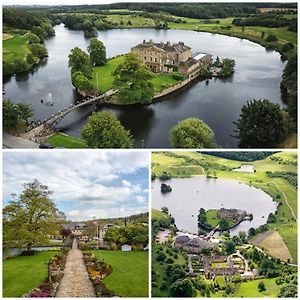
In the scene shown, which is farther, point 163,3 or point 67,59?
point 67,59

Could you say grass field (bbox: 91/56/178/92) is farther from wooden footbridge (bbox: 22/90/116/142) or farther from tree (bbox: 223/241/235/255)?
tree (bbox: 223/241/235/255)

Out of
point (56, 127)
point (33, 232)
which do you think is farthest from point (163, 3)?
point (33, 232)

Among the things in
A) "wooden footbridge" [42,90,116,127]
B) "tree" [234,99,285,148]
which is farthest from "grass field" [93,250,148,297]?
"wooden footbridge" [42,90,116,127]

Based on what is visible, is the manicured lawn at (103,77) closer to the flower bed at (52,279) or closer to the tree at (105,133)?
the tree at (105,133)

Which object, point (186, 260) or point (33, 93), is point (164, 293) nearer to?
point (186, 260)

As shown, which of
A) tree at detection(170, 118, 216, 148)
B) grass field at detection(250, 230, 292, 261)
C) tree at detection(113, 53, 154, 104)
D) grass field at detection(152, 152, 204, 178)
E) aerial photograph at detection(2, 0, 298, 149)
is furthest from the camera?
tree at detection(113, 53, 154, 104)

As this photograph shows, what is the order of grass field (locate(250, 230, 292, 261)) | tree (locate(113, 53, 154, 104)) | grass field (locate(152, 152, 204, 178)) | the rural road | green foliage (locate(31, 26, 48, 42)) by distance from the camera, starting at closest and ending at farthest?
grass field (locate(250, 230, 292, 261)) → grass field (locate(152, 152, 204, 178)) → the rural road → green foliage (locate(31, 26, 48, 42)) → tree (locate(113, 53, 154, 104))
